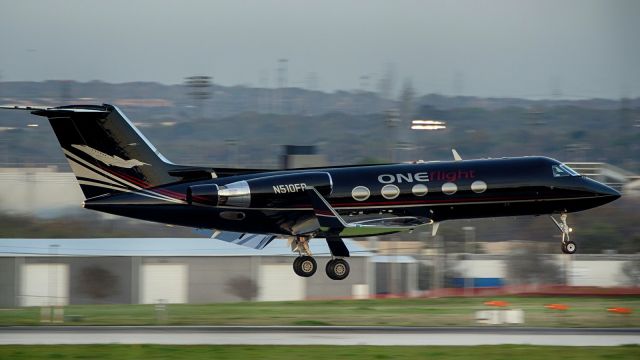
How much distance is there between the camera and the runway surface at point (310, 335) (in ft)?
99.3

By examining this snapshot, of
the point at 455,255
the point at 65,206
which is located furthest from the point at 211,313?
the point at 65,206

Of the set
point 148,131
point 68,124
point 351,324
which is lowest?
point 351,324

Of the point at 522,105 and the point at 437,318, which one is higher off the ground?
the point at 522,105

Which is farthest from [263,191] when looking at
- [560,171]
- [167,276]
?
[167,276]

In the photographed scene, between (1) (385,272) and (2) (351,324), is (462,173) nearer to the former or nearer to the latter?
(2) (351,324)

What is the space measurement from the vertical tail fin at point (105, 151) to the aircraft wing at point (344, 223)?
16.9 ft

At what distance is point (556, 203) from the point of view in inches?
1524

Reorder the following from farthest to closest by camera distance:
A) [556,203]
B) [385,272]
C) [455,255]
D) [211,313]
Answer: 1. [455,255]
2. [385,272]
3. [211,313]
4. [556,203]

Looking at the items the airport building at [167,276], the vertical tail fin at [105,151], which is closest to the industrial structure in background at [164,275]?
the airport building at [167,276]

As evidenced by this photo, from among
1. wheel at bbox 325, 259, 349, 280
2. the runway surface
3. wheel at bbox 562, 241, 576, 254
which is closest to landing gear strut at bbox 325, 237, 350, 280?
wheel at bbox 325, 259, 349, 280

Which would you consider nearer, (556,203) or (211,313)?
(556,203)

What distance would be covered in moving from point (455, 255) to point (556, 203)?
83.8ft

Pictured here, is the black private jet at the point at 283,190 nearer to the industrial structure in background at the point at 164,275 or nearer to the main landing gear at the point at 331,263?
the main landing gear at the point at 331,263

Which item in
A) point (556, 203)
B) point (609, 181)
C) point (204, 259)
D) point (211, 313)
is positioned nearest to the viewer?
point (556, 203)
